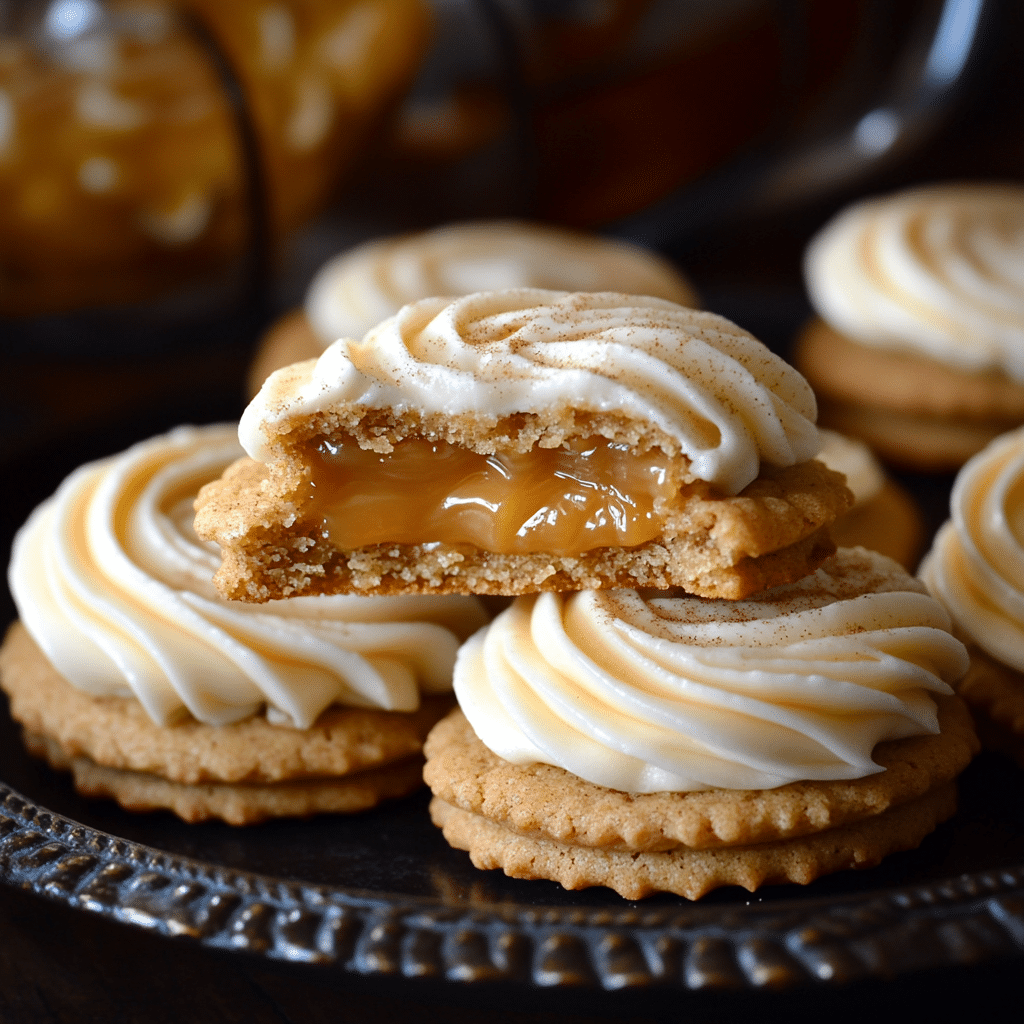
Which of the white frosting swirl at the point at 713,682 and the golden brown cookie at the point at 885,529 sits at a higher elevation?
the white frosting swirl at the point at 713,682

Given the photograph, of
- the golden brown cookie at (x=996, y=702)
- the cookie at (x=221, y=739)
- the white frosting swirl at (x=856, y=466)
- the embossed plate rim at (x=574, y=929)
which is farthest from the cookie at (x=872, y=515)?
the embossed plate rim at (x=574, y=929)

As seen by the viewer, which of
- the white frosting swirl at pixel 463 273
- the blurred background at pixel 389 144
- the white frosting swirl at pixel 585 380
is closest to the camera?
the white frosting swirl at pixel 585 380

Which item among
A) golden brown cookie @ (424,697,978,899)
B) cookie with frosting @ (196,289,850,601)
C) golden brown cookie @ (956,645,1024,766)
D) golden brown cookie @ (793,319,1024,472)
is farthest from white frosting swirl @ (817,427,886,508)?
golden brown cookie @ (424,697,978,899)

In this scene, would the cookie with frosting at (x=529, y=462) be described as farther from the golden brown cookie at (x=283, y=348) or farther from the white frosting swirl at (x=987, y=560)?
the golden brown cookie at (x=283, y=348)

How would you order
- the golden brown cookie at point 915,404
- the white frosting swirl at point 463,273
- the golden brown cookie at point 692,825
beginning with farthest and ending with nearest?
1. the white frosting swirl at point 463,273
2. the golden brown cookie at point 915,404
3. the golden brown cookie at point 692,825

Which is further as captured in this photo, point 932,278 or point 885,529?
point 932,278

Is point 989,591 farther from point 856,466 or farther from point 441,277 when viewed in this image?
point 441,277

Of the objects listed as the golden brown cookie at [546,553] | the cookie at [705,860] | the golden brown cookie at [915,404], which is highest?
the golden brown cookie at [546,553]

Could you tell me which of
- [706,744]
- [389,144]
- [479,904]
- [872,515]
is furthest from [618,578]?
[389,144]
